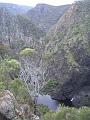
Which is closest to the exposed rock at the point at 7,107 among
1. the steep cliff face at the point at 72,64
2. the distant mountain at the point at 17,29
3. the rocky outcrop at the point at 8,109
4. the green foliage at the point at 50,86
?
the rocky outcrop at the point at 8,109

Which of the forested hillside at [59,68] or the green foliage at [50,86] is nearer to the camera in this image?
the forested hillside at [59,68]

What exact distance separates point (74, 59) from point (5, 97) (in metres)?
79.2

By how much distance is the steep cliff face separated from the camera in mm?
96075

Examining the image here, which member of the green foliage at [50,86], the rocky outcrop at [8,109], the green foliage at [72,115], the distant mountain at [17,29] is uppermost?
the distant mountain at [17,29]

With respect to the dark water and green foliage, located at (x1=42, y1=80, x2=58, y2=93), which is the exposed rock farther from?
green foliage, located at (x1=42, y1=80, x2=58, y2=93)

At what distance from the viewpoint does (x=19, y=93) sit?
45219 millimetres

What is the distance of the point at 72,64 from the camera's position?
343 ft

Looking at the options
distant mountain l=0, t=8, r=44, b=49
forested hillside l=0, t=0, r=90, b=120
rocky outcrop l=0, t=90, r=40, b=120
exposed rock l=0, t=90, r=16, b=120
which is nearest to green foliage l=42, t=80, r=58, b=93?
forested hillside l=0, t=0, r=90, b=120

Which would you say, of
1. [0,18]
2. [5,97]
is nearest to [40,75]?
[5,97]

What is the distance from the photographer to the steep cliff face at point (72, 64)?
96.1 meters

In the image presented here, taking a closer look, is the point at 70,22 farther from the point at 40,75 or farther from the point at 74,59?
the point at 40,75

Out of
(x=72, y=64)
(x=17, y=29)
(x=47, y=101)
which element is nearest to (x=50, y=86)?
(x=47, y=101)

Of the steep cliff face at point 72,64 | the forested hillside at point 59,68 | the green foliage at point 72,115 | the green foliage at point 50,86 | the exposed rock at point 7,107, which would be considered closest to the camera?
the exposed rock at point 7,107

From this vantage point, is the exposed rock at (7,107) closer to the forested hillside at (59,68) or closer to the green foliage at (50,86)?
the forested hillside at (59,68)
